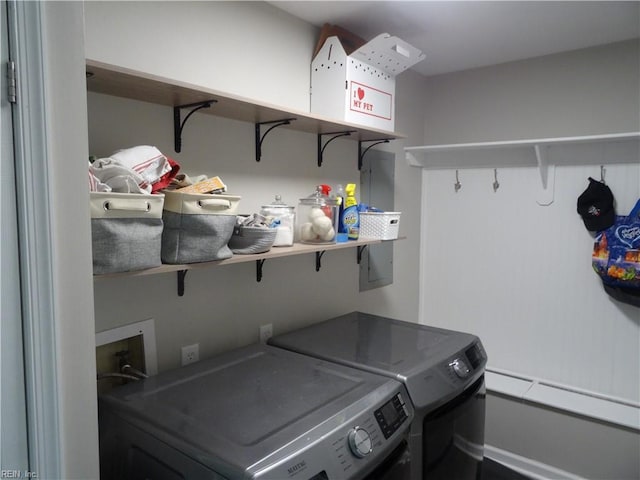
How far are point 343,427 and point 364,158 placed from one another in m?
1.66

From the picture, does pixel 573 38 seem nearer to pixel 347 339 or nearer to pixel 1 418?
pixel 347 339

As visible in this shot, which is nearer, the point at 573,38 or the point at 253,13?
the point at 253,13

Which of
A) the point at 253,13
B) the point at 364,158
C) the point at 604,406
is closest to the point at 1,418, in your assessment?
the point at 253,13

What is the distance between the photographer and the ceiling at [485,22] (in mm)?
1938

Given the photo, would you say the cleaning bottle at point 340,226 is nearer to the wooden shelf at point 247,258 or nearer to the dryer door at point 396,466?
the wooden shelf at point 247,258

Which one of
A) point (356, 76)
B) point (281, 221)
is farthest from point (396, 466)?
point (356, 76)

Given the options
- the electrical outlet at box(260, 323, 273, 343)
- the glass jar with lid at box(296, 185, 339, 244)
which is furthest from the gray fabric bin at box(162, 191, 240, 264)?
the electrical outlet at box(260, 323, 273, 343)

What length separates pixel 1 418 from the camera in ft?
2.34

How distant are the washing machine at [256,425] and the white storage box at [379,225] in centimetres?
76

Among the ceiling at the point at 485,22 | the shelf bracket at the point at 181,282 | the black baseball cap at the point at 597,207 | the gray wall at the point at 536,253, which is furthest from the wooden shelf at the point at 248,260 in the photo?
the black baseball cap at the point at 597,207

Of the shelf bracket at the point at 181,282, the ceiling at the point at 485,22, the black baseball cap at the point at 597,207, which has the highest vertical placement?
the ceiling at the point at 485,22

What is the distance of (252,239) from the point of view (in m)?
1.52

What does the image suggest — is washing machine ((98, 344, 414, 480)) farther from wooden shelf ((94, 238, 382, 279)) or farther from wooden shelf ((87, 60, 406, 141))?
wooden shelf ((87, 60, 406, 141))

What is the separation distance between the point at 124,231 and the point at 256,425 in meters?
0.59
